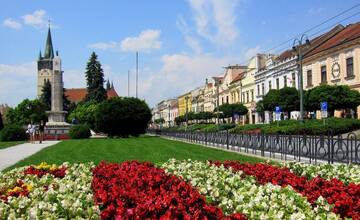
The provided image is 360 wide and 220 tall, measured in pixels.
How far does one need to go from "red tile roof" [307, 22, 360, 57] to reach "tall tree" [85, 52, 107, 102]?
135 ft

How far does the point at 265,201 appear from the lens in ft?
16.7

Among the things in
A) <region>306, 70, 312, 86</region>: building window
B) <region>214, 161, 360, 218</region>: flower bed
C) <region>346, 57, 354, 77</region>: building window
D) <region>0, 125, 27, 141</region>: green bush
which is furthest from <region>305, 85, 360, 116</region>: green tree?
<region>0, 125, 27, 141</region>: green bush

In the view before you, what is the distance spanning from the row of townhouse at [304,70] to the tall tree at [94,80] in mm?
23579

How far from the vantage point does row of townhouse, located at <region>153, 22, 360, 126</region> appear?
44.2m

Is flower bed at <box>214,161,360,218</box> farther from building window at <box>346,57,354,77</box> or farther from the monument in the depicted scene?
the monument

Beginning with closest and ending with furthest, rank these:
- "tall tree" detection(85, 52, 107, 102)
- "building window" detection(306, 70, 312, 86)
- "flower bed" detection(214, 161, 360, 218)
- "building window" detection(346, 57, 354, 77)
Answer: "flower bed" detection(214, 161, 360, 218) → "building window" detection(346, 57, 354, 77) → "building window" detection(306, 70, 312, 86) → "tall tree" detection(85, 52, 107, 102)

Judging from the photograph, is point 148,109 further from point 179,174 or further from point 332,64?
point 179,174

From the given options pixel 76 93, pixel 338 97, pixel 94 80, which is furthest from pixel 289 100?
Result: pixel 76 93

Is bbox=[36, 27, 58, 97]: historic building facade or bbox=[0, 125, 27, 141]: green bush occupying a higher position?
Answer: bbox=[36, 27, 58, 97]: historic building facade

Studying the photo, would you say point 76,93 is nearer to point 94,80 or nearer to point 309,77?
point 94,80

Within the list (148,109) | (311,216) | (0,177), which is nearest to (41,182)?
(0,177)

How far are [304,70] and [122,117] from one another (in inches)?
939

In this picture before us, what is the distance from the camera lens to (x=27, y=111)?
333 feet

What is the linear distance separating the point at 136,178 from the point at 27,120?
10046 cm
